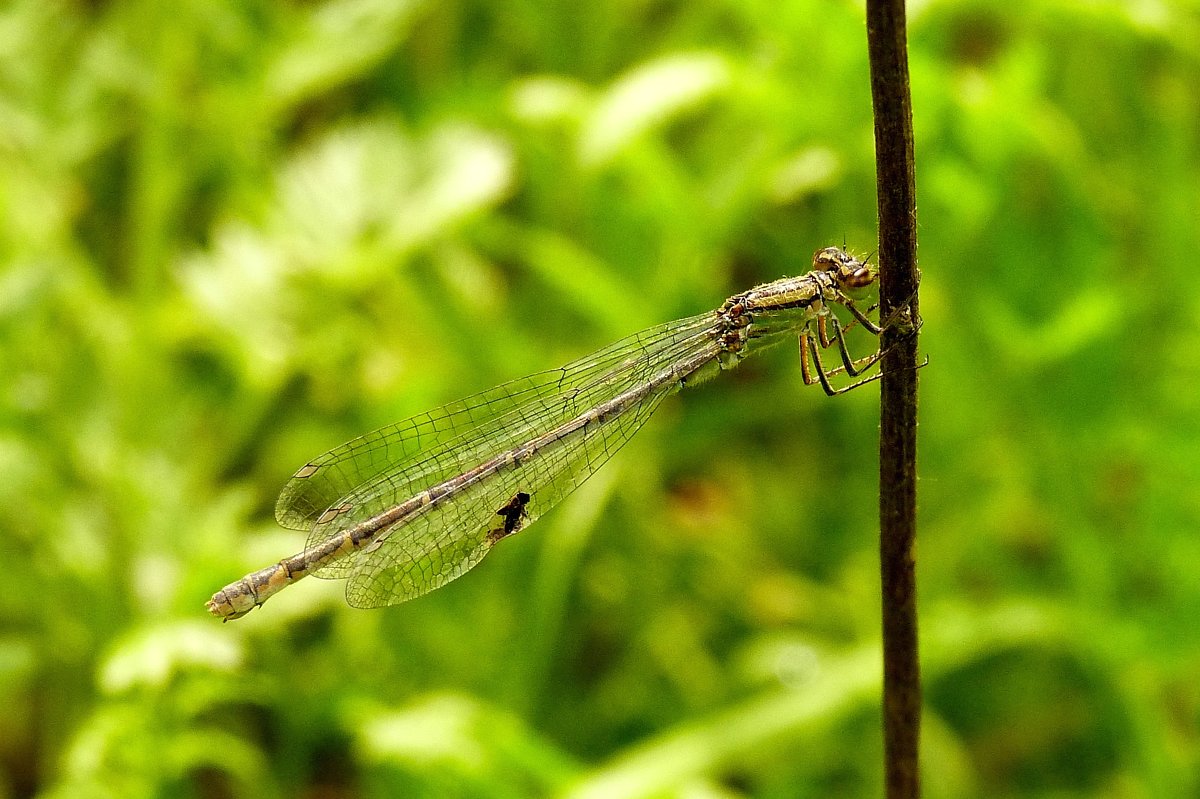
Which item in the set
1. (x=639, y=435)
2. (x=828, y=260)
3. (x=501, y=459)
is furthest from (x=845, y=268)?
(x=639, y=435)

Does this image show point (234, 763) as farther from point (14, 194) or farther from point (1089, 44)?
point (1089, 44)

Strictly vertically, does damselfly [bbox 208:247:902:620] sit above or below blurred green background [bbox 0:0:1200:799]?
below

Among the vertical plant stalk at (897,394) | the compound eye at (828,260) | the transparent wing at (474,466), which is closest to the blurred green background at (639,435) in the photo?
the transparent wing at (474,466)

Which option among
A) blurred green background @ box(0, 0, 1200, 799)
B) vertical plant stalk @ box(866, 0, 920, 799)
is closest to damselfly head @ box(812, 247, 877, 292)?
vertical plant stalk @ box(866, 0, 920, 799)

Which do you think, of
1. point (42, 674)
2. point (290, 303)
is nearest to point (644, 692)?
point (290, 303)

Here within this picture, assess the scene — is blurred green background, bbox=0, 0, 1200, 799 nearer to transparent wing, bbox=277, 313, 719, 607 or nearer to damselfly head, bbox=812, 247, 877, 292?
transparent wing, bbox=277, 313, 719, 607

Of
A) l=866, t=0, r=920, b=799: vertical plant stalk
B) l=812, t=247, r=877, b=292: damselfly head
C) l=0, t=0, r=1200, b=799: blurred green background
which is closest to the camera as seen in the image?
l=866, t=0, r=920, b=799: vertical plant stalk

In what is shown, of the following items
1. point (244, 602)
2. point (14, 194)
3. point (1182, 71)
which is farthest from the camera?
point (1182, 71)
